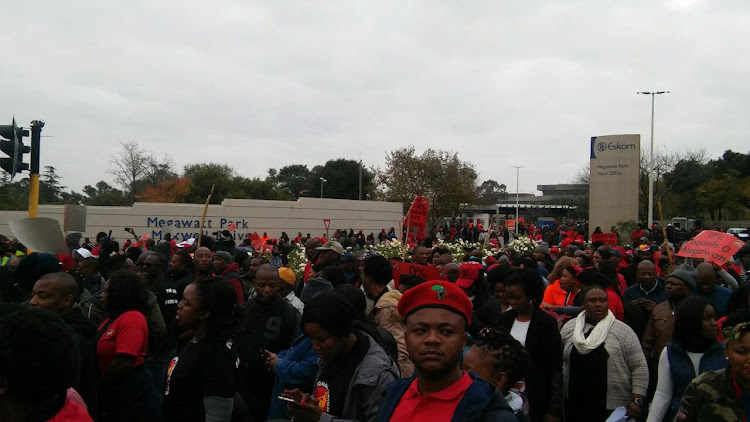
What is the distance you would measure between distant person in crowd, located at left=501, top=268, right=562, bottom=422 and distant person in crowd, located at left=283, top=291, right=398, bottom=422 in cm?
172

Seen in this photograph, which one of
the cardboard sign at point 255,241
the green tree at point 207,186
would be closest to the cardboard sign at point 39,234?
→ the cardboard sign at point 255,241

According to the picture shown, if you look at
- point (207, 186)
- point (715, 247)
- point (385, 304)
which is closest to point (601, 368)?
point (385, 304)

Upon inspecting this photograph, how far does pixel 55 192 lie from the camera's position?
6425 centimetres

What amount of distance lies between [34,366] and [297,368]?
1963mm

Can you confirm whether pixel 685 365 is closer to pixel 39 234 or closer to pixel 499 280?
pixel 499 280

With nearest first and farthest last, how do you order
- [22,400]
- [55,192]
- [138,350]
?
[22,400] < [138,350] < [55,192]

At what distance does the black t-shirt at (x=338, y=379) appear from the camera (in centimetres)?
344

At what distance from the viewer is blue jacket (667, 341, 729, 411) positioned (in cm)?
437

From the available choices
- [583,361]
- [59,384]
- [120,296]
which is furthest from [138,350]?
[583,361]

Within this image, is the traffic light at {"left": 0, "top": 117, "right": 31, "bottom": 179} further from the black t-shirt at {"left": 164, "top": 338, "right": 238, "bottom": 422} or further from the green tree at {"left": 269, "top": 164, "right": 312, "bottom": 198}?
the green tree at {"left": 269, "top": 164, "right": 312, "bottom": 198}

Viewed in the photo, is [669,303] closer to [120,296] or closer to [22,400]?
[120,296]

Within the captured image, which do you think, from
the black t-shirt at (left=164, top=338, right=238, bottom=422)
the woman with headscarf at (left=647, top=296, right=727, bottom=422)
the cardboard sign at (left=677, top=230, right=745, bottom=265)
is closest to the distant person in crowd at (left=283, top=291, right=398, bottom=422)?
the black t-shirt at (left=164, top=338, right=238, bottom=422)

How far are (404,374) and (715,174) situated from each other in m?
61.7

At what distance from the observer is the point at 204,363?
394 centimetres
